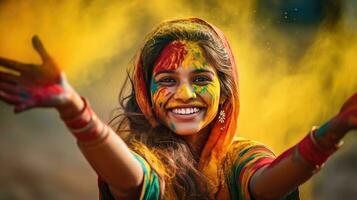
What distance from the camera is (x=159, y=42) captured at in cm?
298

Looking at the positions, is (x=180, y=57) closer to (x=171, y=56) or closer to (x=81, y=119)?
(x=171, y=56)

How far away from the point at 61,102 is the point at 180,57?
77cm

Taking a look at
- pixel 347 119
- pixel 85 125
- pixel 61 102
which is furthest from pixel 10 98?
pixel 347 119

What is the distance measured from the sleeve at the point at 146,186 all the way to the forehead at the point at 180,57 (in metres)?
0.42

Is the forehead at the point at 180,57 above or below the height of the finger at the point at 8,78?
below

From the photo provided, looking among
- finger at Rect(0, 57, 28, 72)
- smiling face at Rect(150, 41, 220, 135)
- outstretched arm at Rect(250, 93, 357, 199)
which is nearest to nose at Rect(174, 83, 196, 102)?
smiling face at Rect(150, 41, 220, 135)

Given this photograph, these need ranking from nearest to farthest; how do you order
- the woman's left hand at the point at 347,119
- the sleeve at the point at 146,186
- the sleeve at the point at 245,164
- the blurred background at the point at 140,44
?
the woman's left hand at the point at 347,119 < the sleeve at the point at 146,186 < the sleeve at the point at 245,164 < the blurred background at the point at 140,44

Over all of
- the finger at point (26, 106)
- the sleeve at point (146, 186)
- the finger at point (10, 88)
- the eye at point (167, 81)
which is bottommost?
the sleeve at point (146, 186)

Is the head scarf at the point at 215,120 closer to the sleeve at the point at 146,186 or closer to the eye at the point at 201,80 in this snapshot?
the eye at the point at 201,80

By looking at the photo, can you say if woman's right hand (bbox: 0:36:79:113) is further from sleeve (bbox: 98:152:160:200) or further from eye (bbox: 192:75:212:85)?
eye (bbox: 192:75:212:85)

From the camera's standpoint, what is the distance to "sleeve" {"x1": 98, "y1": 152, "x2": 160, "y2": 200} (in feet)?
8.64

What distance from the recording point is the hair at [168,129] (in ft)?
9.36

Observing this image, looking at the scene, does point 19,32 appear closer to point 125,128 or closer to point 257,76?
point 125,128

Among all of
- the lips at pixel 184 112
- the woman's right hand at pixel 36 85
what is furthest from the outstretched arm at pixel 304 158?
the woman's right hand at pixel 36 85
